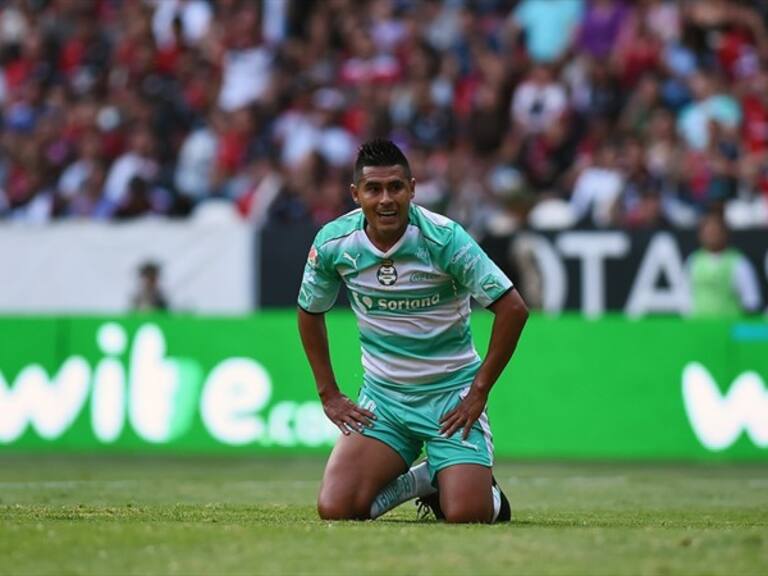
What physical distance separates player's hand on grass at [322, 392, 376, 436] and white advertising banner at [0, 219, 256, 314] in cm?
1091

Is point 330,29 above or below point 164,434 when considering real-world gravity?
above

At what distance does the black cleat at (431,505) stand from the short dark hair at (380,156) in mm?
1964

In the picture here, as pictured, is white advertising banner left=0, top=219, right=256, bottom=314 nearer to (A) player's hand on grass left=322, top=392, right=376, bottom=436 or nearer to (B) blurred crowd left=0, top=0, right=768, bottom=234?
(B) blurred crowd left=0, top=0, right=768, bottom=234

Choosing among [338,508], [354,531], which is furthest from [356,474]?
[354,531]

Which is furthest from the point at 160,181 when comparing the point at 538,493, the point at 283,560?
the point at 283,560

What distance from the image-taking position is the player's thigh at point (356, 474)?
977 cm

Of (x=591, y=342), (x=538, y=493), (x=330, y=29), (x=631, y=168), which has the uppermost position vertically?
(x=330, y=29)

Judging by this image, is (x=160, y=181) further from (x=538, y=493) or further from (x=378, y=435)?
(x=378, y=435)

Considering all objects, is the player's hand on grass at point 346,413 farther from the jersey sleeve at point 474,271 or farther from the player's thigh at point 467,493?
the jersey sleeve at point 474,271

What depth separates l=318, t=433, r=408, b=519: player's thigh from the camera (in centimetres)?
977

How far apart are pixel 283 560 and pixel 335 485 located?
236 centimetres

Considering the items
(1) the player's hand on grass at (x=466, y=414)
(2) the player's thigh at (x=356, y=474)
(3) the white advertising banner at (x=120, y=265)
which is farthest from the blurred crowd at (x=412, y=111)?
(1) the player's hand on grass at (x=466, y=414)

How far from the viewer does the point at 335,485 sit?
9.81 meters

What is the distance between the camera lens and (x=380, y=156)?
376 inches
